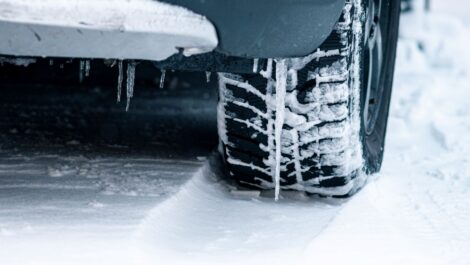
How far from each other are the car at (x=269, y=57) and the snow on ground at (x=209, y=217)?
11 centimetres

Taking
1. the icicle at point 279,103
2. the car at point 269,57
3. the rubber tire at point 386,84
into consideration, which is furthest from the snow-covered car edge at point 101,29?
the rubber tire at point 386,84

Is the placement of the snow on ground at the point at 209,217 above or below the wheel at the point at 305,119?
below

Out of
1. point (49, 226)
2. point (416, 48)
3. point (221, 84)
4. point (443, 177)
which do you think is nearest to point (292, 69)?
point (221, 84)

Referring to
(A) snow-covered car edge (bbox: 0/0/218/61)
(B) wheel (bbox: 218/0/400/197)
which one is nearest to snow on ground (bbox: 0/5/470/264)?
(B) wheel (bbox: 218/0/400/197)

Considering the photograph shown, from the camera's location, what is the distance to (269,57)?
1.74 meters

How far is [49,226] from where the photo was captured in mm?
1746

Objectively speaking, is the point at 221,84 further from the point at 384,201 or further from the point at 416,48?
the point at 416,48

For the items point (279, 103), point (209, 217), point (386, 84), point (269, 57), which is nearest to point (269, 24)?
point (269, 57)

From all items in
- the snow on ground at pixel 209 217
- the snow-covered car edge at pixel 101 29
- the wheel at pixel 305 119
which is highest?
the snow-covered car edge at pixel 101 29

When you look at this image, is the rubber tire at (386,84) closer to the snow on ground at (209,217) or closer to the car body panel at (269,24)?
the snow on ground at (209,217)

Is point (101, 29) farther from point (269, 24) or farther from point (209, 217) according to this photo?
point (209, 217)

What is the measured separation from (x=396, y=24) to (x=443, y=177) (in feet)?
1.81

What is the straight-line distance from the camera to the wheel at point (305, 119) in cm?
199

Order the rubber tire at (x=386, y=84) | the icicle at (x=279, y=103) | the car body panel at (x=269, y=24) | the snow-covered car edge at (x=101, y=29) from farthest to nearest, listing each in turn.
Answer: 1. the rubber tire at (x=386, y=84)
2. the icicle at (x=279, y=103)
3. the car body panel at (x=269, y=24)
4. the snow-covered car edge at (x=101, y=29)
